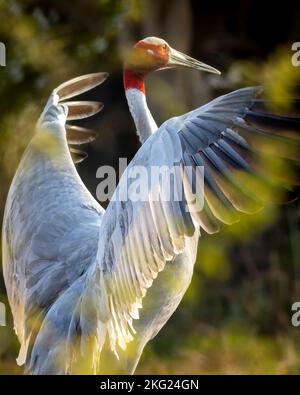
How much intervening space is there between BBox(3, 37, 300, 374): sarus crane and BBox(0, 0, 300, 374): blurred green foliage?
55 millimetres

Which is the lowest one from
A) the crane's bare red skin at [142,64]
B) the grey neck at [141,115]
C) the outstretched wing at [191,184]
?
the outstretched wing at [191,184]

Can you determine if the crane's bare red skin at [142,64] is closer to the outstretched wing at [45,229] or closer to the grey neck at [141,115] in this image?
the grey neck at [141,115]

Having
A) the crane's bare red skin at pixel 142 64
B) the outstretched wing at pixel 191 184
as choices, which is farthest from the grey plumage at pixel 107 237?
the crane's bare red skin at pixel 142 64

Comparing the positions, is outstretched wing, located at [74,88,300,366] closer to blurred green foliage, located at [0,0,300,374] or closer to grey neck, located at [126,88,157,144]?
blurred green foliage, located at [0,0,300,374]

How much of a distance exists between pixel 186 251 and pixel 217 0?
261 cm

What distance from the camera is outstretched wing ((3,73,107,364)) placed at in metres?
2.49

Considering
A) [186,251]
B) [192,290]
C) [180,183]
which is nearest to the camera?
[192,290]

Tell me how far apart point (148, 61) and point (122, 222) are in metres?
0.83

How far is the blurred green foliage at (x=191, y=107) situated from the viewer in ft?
6.22

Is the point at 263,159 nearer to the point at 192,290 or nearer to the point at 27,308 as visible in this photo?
the point at 192,290

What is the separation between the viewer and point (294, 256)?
4504mm

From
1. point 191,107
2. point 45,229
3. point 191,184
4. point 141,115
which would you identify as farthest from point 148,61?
point 191,107

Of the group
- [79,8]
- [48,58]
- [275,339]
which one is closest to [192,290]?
[48,58]

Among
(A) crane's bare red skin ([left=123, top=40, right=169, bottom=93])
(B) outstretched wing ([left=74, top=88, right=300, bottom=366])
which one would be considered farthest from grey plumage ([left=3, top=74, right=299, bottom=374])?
(A) crane's bare red skin ([left=123, top=40, right=169, bottom=93])
